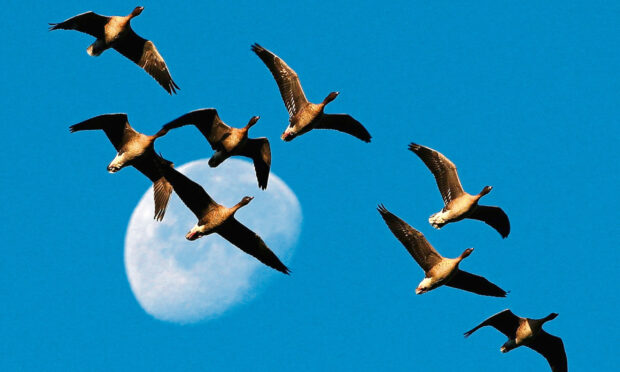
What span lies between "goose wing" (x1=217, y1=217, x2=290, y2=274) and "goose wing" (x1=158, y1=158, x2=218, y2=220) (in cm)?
68

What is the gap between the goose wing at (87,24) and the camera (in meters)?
41.0

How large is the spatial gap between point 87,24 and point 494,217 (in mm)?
11618

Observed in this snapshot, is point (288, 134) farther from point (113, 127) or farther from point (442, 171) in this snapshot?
point (113, 127)

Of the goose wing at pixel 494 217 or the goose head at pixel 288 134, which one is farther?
the goose wing at pixel 494 217

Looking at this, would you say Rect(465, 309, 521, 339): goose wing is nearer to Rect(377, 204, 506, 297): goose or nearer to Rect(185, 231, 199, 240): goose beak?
Rect(377, 204, 506, 297): goose

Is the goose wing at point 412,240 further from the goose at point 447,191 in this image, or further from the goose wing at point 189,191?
the goose wing at point 189,191

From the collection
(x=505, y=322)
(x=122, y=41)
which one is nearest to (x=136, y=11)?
(x=122, y=41)

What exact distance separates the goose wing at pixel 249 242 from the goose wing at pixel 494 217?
5294 millimetres

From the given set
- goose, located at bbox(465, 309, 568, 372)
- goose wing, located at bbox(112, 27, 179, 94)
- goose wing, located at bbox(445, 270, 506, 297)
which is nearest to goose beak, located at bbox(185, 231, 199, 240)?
goose wing, located at bbox(112, 27, 179, 94)

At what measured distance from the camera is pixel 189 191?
39.2 metres

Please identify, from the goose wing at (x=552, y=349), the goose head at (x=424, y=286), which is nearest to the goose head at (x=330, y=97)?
the goose head at (x=424, y=286)

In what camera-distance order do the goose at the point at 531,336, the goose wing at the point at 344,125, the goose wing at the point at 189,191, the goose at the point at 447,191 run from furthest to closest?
the goose wing at the point at 344,125 < the goose at the point at 531,336 < the goose at the point at 447,191 < the goose wing at the point at 189,191

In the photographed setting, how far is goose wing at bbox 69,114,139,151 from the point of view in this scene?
40.4m

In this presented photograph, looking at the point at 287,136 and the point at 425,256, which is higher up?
the point at 287,136
